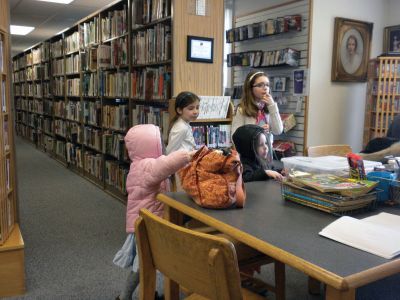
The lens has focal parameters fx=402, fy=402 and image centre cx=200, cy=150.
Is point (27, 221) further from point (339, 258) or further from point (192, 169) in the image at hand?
point (339, 258)

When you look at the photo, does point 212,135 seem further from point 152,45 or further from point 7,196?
point 7,196

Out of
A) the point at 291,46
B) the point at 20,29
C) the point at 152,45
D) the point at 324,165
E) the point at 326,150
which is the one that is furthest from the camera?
the point at 20,29

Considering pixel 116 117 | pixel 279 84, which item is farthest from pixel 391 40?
pixel 116 117

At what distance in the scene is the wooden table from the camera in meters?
0.95

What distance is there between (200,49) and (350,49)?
2.35m

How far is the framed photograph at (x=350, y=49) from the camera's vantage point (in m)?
4.70

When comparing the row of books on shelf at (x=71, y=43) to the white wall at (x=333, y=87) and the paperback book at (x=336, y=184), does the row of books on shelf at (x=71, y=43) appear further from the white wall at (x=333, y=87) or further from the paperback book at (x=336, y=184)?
the paperback book at (x=336, y=184)

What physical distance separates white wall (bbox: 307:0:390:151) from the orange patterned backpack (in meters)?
3.42

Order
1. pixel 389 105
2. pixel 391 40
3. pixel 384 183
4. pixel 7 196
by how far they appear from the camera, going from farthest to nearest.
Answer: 1. pixel 391 40
2. pixel 389 105
3. pixel 7 196
4. pixel 384 183

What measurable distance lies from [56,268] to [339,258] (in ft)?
7.42

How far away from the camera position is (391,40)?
203 inches

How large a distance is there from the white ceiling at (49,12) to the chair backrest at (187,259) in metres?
5.89

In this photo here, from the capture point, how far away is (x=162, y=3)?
3559 mm

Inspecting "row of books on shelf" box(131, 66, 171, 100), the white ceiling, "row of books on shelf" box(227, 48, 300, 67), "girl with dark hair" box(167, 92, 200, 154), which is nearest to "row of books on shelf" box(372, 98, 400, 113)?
"row of books on shelf" box(227, 48, 300, 67)
